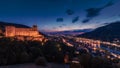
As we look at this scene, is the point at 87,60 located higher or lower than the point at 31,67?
higher

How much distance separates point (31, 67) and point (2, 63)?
4964 mm

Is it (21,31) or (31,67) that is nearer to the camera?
(31,67)

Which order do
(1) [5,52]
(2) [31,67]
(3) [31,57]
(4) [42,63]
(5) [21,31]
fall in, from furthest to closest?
(5) [21,31] → (3) [31,57] → (1) [5,52] → (4) [42,63] → (2) [31,67]

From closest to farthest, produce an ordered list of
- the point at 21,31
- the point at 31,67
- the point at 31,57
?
the point at 31,67 < the point at 31,57 < the point at 21,31

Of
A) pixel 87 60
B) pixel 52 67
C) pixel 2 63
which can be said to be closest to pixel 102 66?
pixel 87 60

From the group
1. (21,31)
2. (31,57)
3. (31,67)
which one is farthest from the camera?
(21,31)

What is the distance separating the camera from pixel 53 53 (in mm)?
35344

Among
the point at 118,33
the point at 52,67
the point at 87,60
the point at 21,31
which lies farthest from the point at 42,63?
the point at 118,33

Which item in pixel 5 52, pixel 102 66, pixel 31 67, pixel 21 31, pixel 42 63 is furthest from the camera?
pixel 21 31

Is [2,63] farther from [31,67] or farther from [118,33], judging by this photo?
[118,33]

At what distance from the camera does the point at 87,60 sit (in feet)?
65.8

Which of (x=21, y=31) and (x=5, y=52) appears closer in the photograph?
(x=5, y=52)

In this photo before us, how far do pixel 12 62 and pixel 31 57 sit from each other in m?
3.69

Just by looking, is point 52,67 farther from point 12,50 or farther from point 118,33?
point 118,33
